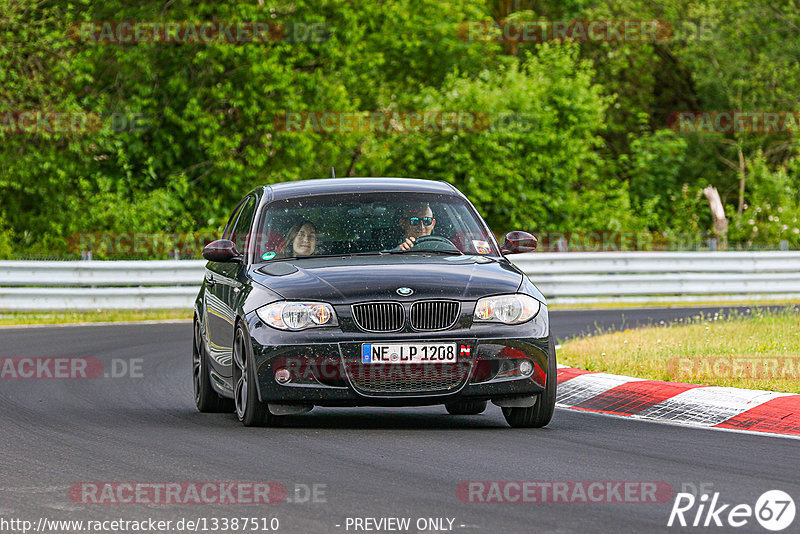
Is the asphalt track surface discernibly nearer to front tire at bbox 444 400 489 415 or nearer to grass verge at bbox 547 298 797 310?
front tire at bbox 444 400 489 415

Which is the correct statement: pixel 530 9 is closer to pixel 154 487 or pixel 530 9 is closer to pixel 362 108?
pixel 362 108

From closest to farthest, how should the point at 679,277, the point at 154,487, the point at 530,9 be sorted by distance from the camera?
the point at 154,487 < the point at 679,277 < the point at 530,9

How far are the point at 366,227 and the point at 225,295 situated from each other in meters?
1.09

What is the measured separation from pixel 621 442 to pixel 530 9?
4225 centimetres

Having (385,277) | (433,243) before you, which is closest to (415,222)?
(433,243)

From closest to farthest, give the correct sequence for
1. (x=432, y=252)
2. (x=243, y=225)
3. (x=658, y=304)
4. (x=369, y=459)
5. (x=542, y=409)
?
(x=369, y=459) < (x=542, y=409) < (x=432, y=252) < (x=243, y=225) < (x=658, y=304)

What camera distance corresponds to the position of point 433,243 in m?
10.0

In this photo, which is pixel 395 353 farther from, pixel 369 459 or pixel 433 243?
pixel 433 243

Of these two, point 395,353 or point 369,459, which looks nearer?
point 369,459

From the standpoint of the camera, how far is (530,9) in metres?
49.6

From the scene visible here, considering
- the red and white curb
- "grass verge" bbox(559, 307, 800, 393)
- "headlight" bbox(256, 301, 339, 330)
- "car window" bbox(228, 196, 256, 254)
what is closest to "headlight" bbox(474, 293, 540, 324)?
"headlight" bbox(256, 301, 339, 330)

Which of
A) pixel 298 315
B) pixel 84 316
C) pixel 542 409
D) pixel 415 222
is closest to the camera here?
pixel 298 315

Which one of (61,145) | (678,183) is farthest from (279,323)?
(678,183)

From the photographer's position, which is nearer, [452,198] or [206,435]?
[206,435]
